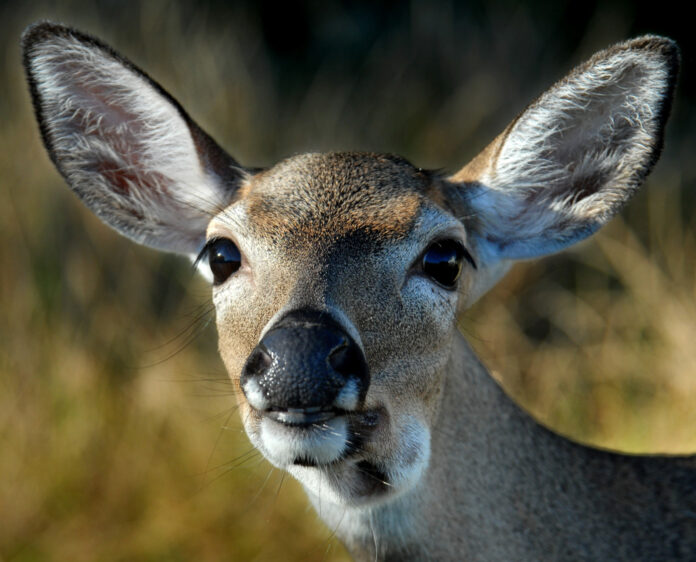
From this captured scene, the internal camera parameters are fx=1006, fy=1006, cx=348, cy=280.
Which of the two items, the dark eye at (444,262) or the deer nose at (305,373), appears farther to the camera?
the dark eye at (444,262)

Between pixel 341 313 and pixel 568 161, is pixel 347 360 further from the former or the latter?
pixel 568 161

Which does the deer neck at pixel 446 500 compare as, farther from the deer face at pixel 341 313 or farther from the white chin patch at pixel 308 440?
the white chin patch at pixel 308 440

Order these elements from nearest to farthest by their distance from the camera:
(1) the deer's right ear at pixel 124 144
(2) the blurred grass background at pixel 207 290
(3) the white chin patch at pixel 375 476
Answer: (3) the white chin patch at pixel 375 476 < (1) the deer's right ear at pixel 124 144 < (2) the blurred grass background at pixel 207 290

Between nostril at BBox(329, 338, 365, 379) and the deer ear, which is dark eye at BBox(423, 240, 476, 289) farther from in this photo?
nostril at BBox(329, 338, 365, 379)

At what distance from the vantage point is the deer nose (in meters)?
2.81

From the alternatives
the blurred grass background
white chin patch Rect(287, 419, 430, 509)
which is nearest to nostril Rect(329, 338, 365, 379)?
white chin patch Rect(287, 419, 430, 509)

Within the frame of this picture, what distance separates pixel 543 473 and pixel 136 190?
2087 mm

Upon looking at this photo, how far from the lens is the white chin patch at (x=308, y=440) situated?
2926 millimetres

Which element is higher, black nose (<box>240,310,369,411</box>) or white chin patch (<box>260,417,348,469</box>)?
black nose (<box>240,310,369,411</box>)

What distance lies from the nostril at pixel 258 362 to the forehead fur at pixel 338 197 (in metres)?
0.65

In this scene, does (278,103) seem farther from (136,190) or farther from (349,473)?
(349,473)

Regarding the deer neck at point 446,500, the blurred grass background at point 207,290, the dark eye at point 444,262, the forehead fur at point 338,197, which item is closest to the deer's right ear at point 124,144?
the forehead fur at point 338,197

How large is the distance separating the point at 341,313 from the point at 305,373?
0.36 metres

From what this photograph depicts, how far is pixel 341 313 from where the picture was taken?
122 inches
